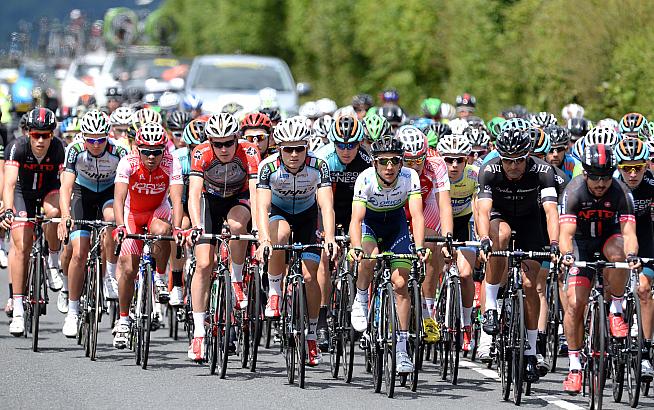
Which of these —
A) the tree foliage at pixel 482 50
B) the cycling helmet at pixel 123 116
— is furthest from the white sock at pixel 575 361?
the tree foliage at pixel 482 50

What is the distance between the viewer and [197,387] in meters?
12.5

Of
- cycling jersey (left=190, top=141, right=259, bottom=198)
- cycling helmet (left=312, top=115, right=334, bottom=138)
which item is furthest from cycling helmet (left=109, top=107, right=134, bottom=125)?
cycling jersey (left=190, top=141, right=259, bottom=198)

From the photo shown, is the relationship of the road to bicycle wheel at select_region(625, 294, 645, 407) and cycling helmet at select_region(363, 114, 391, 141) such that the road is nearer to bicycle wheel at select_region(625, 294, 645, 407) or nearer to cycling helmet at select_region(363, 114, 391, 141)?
bicycle wheel at select_region(625, 294, 645, 407)

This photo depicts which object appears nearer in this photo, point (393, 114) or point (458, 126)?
point (458, 126)

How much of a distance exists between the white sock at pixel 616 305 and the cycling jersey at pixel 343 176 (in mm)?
2935

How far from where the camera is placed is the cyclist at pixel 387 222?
1228 centimetres

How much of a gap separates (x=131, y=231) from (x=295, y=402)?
355 centimetres

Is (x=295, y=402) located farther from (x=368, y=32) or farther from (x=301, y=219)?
(x=368, y=32)

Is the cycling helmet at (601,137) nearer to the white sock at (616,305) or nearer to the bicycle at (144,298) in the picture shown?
the white sock at (616,305)

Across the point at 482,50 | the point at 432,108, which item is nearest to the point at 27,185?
the point at 432,108

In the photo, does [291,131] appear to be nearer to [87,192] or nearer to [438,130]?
[87,192]

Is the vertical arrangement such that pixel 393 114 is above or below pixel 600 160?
above

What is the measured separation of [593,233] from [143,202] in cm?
436

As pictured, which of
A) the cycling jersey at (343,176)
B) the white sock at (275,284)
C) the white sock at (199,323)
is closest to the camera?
the white sock at (199,323)
